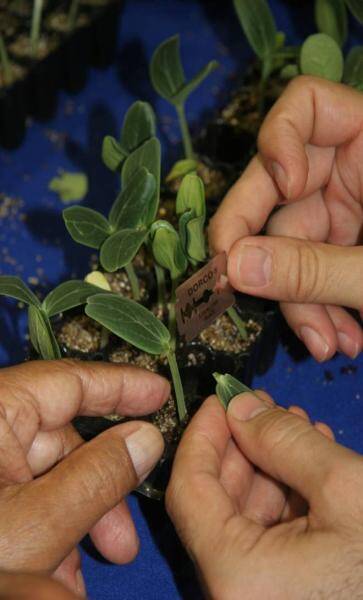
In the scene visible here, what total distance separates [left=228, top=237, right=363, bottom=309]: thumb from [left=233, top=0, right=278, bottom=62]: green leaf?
48cm

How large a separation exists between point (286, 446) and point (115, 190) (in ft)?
2.93

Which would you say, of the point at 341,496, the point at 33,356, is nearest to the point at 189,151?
the point at 33,356

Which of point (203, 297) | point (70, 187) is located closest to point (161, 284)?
point (203, 297)

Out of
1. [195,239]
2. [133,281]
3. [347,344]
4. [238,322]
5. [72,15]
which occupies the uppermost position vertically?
[72,15]

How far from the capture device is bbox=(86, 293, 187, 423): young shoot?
2.81 feet

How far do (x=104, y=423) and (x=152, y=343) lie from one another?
0.55ft

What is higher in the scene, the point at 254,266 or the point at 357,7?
the point at 357,7

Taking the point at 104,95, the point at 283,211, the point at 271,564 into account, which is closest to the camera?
the point at 271,564

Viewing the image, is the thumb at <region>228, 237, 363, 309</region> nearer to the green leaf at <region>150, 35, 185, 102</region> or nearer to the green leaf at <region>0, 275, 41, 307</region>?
the green leaf at <region>0, 275, 41, 307</region>

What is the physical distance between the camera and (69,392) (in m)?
0.85

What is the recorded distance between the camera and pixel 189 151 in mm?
1305

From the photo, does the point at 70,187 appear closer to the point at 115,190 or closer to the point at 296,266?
the point at 115,190

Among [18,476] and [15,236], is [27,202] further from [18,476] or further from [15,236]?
[18,476]

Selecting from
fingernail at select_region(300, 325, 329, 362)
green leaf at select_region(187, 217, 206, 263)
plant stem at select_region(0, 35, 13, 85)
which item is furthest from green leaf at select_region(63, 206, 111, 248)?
plant stem at select_region(0, 35, 13, 85)
